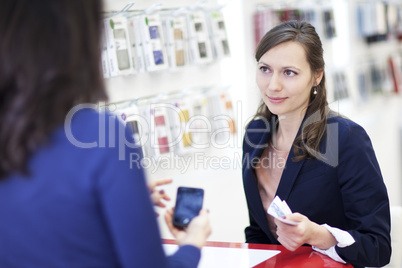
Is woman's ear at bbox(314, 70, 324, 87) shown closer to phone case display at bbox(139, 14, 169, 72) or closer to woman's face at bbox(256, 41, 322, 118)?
woman's face at bbox(256, 41, 322, 118)

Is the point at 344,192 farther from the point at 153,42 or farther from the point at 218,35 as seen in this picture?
the point at 218,35

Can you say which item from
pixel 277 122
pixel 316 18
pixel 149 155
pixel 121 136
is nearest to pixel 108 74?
pixel 149 155

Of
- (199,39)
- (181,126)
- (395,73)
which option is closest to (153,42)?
(199,39)

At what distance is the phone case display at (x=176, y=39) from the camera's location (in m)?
3.01

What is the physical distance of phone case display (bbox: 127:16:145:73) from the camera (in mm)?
2840

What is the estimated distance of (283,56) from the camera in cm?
208

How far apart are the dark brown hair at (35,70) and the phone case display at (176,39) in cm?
207

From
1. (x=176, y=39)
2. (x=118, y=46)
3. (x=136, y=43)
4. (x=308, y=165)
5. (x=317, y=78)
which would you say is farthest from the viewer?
(x=176, y=39)

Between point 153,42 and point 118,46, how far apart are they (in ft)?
0.78

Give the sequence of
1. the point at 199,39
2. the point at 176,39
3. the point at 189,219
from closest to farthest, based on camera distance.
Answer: the point at 189,219, the point at 176,39, the point at 199,39

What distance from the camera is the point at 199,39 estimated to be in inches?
125

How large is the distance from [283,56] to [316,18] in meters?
2.27

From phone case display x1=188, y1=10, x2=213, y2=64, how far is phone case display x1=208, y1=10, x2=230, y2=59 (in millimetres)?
42

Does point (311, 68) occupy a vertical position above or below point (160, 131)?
above
